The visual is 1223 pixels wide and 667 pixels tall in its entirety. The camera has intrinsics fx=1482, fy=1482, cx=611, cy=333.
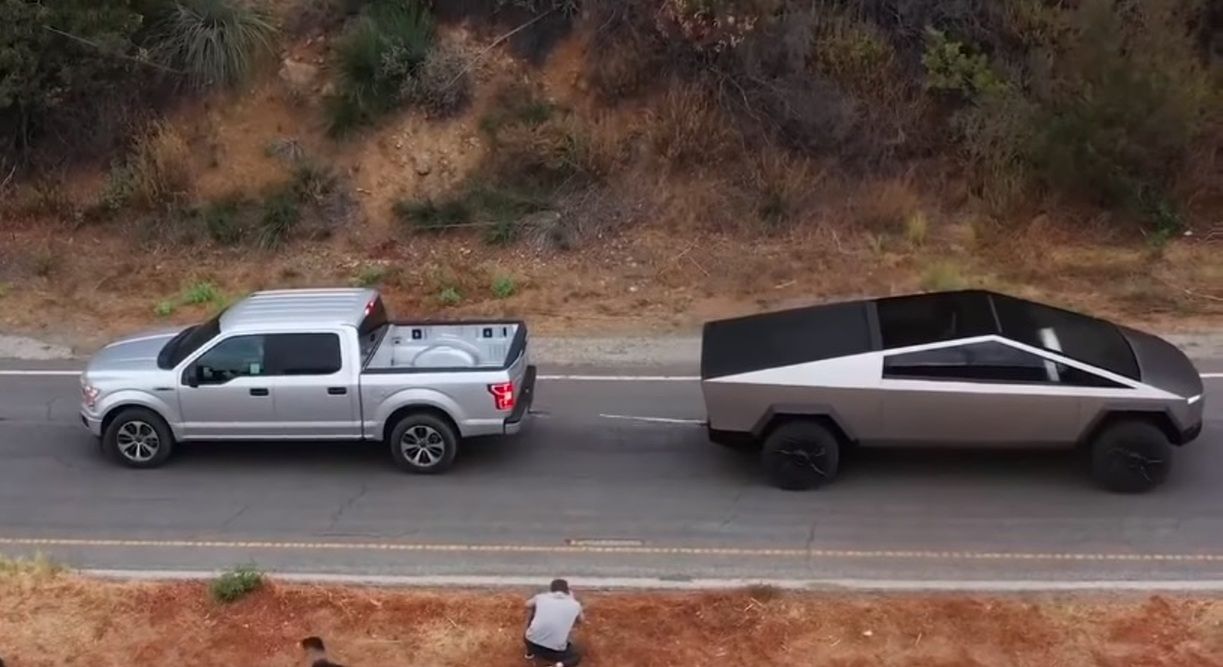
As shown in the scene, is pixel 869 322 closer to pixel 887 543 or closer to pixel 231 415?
pixel 887 543

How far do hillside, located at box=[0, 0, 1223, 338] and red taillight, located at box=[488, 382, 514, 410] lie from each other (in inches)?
230

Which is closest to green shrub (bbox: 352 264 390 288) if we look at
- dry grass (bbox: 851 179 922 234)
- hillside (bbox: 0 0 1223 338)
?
hillside (bbox: 0 0 1223 338)

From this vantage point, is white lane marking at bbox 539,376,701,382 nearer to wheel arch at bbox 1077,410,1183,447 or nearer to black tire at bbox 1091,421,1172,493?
wheel arch at bbox 1077,410,1183,447

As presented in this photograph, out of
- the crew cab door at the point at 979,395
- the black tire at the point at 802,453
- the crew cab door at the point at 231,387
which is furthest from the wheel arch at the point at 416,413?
the crew cab door at the point at 979,395

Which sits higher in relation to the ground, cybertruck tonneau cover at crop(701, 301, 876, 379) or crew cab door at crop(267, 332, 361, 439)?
cybertruck tonneau cover at crop(701, 301, 876, 379)

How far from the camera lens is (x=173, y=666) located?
35.0 feet

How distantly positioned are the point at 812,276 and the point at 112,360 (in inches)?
374

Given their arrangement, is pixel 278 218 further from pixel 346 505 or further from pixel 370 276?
pixel 346 505

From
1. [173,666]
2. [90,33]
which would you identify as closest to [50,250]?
[90,33]

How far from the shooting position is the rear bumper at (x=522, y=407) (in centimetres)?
1366

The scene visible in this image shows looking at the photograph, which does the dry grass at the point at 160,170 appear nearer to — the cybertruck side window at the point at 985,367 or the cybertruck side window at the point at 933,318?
the cybertruck side window at the point at 933,318

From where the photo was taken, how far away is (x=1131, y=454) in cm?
1291

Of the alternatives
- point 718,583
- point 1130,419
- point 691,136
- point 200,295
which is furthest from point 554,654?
point 691,136

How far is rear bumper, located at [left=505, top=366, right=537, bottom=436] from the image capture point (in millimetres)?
13656
